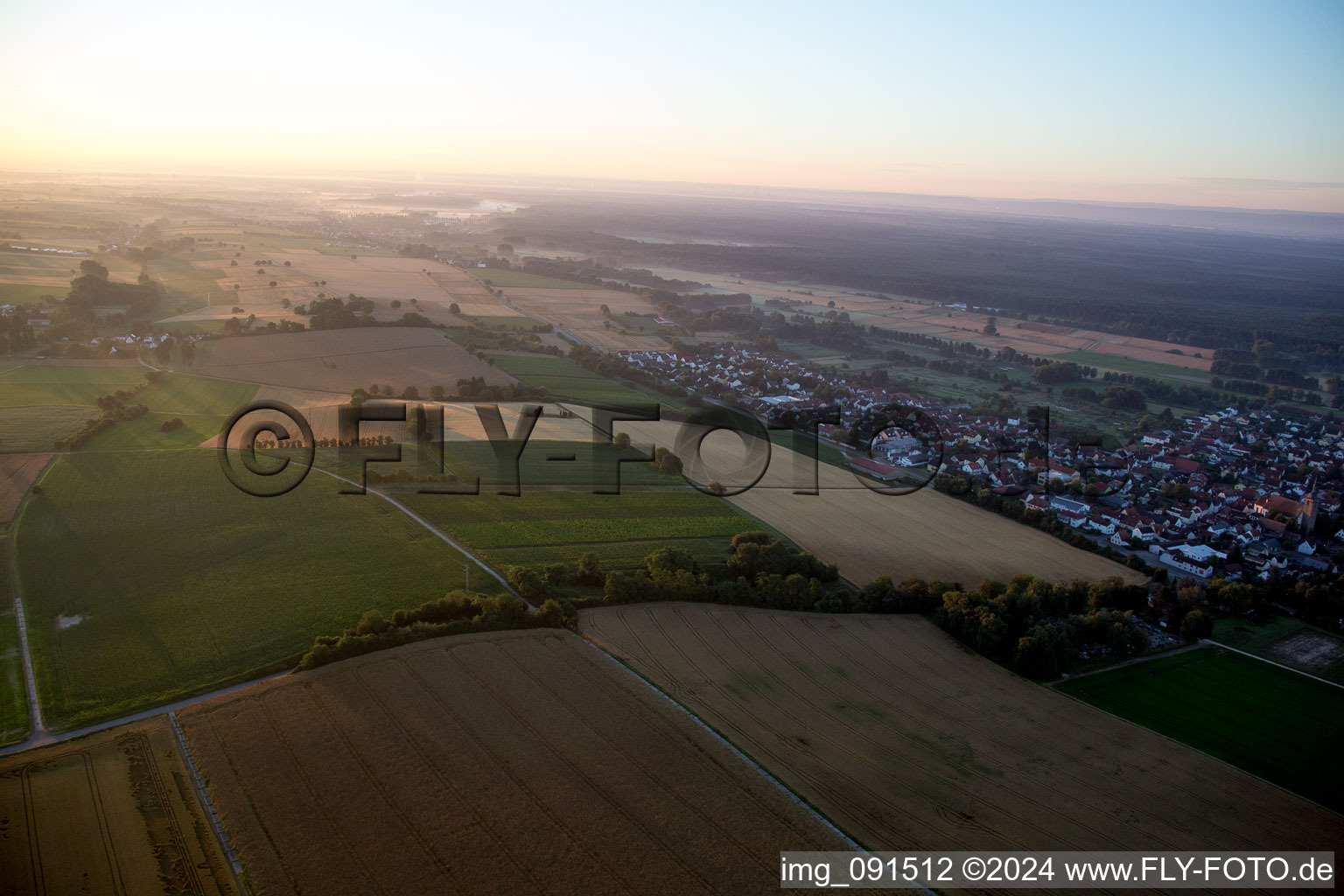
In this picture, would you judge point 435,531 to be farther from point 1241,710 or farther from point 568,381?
point 1241,710

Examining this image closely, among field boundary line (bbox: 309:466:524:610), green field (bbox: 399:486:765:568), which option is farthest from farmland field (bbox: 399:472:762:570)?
field boundary line (bbox: 309:466:524:610)

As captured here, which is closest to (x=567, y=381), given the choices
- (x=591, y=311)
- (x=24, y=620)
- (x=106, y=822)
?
(x=591, y=311)

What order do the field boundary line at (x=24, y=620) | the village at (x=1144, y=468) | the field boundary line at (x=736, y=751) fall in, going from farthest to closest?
the village at (x=1144, y=468) → the field boundary line at (x=24, y=620) → the field boundary line at (x=736, y=751)

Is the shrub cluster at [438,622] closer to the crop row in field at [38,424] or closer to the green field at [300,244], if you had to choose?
the crop row in field at [38,424]

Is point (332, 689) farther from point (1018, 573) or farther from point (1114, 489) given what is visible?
point (1114, 489)

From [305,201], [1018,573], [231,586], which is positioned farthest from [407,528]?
[305,201]

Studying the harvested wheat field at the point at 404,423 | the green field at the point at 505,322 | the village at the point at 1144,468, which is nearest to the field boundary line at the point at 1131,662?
the village at the point at 1144,468
